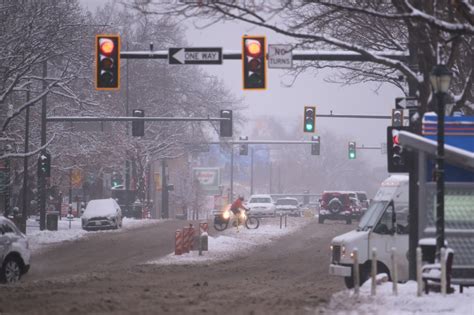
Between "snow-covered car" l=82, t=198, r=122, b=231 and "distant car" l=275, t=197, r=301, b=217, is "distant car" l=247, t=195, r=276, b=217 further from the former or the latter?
"snow-covered car" l=82, t=198, r=122, b=231

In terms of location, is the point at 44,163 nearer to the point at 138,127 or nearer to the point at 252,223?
the point at 138,127

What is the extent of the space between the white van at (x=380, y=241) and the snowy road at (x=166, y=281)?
28.0 inches

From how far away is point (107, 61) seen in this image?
24.4m

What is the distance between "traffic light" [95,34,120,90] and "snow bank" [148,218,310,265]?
6626 mm

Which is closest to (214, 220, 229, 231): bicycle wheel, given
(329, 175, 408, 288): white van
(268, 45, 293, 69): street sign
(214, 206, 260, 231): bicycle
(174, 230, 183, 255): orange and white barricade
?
(214, 206, 260, 231): bicycle

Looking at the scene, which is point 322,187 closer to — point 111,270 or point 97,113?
point 97,113

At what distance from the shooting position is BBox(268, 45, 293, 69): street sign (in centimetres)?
2350

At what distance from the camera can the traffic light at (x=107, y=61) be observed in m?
24.2

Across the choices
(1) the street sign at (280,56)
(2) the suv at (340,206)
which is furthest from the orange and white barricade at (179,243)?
(2) the suv at (340,206)

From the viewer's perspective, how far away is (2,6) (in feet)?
128

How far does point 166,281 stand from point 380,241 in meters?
5.01

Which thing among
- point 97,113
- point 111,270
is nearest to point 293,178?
point 97,113

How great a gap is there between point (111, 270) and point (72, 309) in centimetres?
1018

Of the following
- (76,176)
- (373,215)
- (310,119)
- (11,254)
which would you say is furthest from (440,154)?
(76,176)
